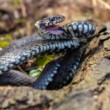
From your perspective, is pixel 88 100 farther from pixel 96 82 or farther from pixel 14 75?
pixel 14 75

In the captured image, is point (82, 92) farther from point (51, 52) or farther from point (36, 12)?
point (36, 12)

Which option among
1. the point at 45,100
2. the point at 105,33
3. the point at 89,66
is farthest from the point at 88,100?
the point at 105,33

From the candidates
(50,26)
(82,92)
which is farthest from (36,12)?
(82,92)

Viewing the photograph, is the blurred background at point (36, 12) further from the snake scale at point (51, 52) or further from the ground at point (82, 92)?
the ground at point (82, 92)

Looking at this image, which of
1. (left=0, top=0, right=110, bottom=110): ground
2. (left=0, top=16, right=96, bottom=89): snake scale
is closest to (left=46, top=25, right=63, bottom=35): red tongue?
(left=0, top=16, right=96, bottom=89): snake scale

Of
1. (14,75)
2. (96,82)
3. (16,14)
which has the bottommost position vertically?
(16,14)

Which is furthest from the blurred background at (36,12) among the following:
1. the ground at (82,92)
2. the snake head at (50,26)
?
the ground at (82,92)
